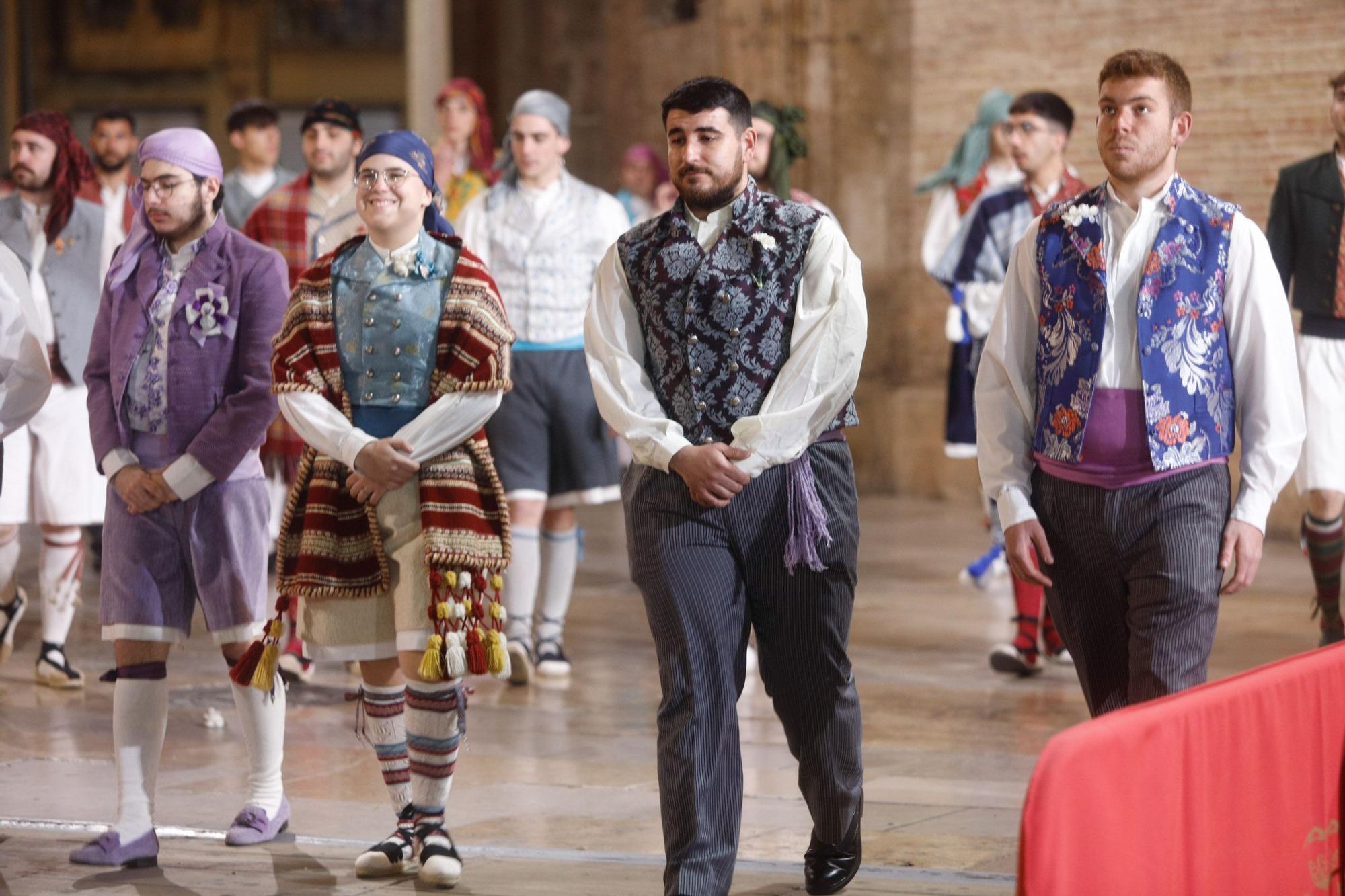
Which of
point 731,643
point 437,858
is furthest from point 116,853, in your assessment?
point 731,643

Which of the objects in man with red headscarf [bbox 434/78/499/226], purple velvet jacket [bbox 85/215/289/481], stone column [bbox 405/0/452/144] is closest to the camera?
purple velvet jacket [bbox 85/215/289/481]

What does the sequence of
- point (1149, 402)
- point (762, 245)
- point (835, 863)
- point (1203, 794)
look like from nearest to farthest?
point (1203, 794) → point (1149, 402) → point (762, 245) → point (835, 863)

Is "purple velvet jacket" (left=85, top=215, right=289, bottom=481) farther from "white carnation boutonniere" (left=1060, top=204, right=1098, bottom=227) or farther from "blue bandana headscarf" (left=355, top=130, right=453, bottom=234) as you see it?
"white carnation boutonniere" (left=1060, top=204, right=1098, bottom=227)

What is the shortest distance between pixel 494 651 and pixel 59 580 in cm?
317

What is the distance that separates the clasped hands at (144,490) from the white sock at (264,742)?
514 mm

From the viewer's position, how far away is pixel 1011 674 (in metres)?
7.22

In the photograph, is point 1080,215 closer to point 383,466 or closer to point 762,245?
point 762,245

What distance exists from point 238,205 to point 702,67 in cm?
645

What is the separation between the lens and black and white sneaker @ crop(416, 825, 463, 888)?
14.7ft

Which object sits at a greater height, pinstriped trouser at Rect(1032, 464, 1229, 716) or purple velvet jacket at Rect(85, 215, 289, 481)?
purple velvet jacket at Rect(85, 215, 289, 481)

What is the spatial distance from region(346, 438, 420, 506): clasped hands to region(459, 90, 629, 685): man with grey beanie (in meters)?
2.51

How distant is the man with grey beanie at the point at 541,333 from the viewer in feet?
23.4

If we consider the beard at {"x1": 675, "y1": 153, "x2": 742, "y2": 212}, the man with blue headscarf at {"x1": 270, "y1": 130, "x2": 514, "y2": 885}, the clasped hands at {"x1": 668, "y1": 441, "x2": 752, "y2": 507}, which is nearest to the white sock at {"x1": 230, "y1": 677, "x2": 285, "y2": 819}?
the man with blue headscarf at {"x1": 270, "y1": 130, "x2": 514, "y2": 885}

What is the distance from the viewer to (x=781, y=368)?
166 inches
